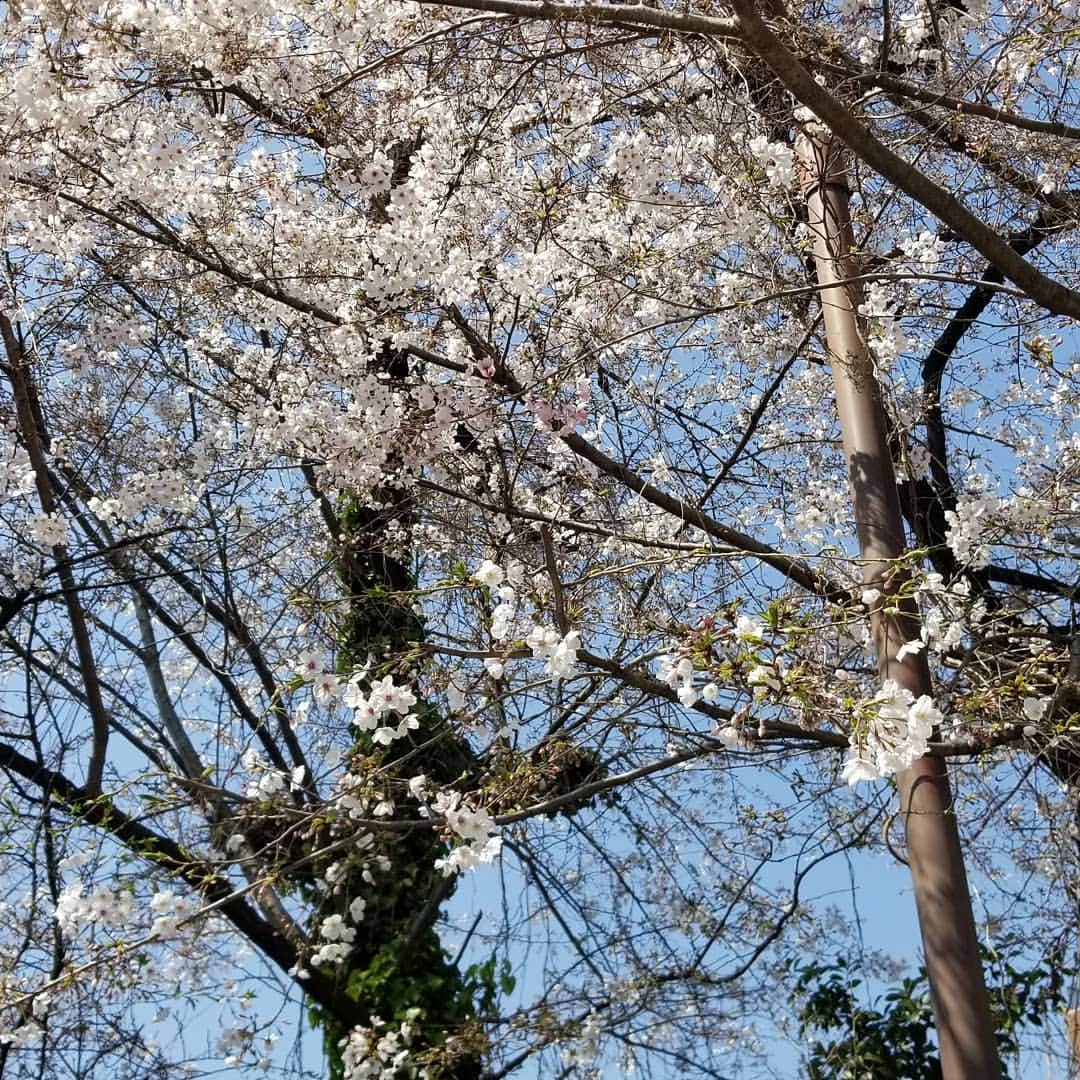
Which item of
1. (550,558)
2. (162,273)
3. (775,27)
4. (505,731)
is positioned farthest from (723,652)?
(162,273)

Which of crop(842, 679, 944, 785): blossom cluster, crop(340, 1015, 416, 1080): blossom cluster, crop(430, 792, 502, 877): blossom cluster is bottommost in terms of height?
crop(842, 679, 944, 785): blossom cluster

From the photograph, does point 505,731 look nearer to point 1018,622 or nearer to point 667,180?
point 667,180

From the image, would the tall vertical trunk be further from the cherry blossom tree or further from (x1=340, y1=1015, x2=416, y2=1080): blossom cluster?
(x1=340, y1=1015, x2=416, y2=1080): blossom cluster

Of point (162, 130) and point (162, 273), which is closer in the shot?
point (162, 130)

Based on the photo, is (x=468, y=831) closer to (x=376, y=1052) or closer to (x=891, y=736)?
(x=891, y=736)

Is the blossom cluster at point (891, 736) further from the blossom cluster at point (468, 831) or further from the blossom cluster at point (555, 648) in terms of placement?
the blossom cluster at point (468, 831)

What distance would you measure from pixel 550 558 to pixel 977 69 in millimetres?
2411

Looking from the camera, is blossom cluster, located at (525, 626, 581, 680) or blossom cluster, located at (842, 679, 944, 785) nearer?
blossom cluster, located at (842, 679, 944, 785)

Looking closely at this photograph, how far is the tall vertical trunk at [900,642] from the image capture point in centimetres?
363

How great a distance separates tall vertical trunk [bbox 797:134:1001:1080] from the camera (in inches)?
143

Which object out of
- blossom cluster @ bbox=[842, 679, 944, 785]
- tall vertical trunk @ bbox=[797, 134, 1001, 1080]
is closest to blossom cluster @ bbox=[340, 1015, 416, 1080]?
tall vertical trunk @ bbox=[797, 134, 1001, 1080]

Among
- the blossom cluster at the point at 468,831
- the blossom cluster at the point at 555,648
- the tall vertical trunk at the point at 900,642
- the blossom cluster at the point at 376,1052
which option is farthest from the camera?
the blossom cluster at the point at 376,1052

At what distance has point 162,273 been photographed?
577cm

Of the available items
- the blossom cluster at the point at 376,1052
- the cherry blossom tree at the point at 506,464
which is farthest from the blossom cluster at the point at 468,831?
the blossom cluster at the point at 376,1052
